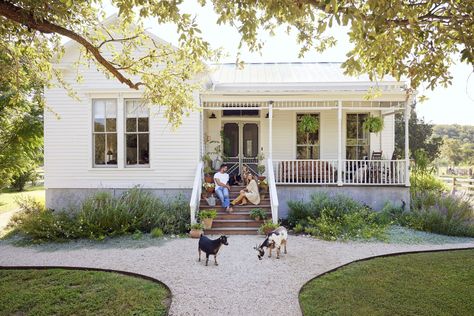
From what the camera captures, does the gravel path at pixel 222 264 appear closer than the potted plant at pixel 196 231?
Yes

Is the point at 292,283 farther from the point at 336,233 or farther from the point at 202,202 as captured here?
the point at 202,202

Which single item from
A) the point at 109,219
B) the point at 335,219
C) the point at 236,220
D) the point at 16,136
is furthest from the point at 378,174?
the point at 16,136

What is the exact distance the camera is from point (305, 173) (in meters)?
12.4

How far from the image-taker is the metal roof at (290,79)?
13.9 m

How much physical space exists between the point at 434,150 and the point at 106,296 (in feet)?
89.9

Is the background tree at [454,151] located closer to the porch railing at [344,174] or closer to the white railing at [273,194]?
the porch railing at [344,174]

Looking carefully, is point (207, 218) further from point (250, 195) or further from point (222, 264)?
point (222, 264)

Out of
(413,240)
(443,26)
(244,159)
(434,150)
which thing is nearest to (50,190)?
(244,159)

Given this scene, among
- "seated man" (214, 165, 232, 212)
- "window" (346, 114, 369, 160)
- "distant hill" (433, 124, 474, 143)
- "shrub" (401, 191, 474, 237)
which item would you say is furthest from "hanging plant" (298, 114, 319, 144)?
"distant hill" (433, 124, 474, 143)

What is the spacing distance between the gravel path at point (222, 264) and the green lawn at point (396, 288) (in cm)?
37

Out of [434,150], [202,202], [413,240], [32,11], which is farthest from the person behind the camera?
[434,150]

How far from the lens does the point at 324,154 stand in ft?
47.5

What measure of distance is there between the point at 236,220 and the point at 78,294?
539 centimetres

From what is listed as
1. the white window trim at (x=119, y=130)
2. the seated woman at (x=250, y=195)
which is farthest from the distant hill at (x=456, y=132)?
the white window trim at (x=119, y=130)
